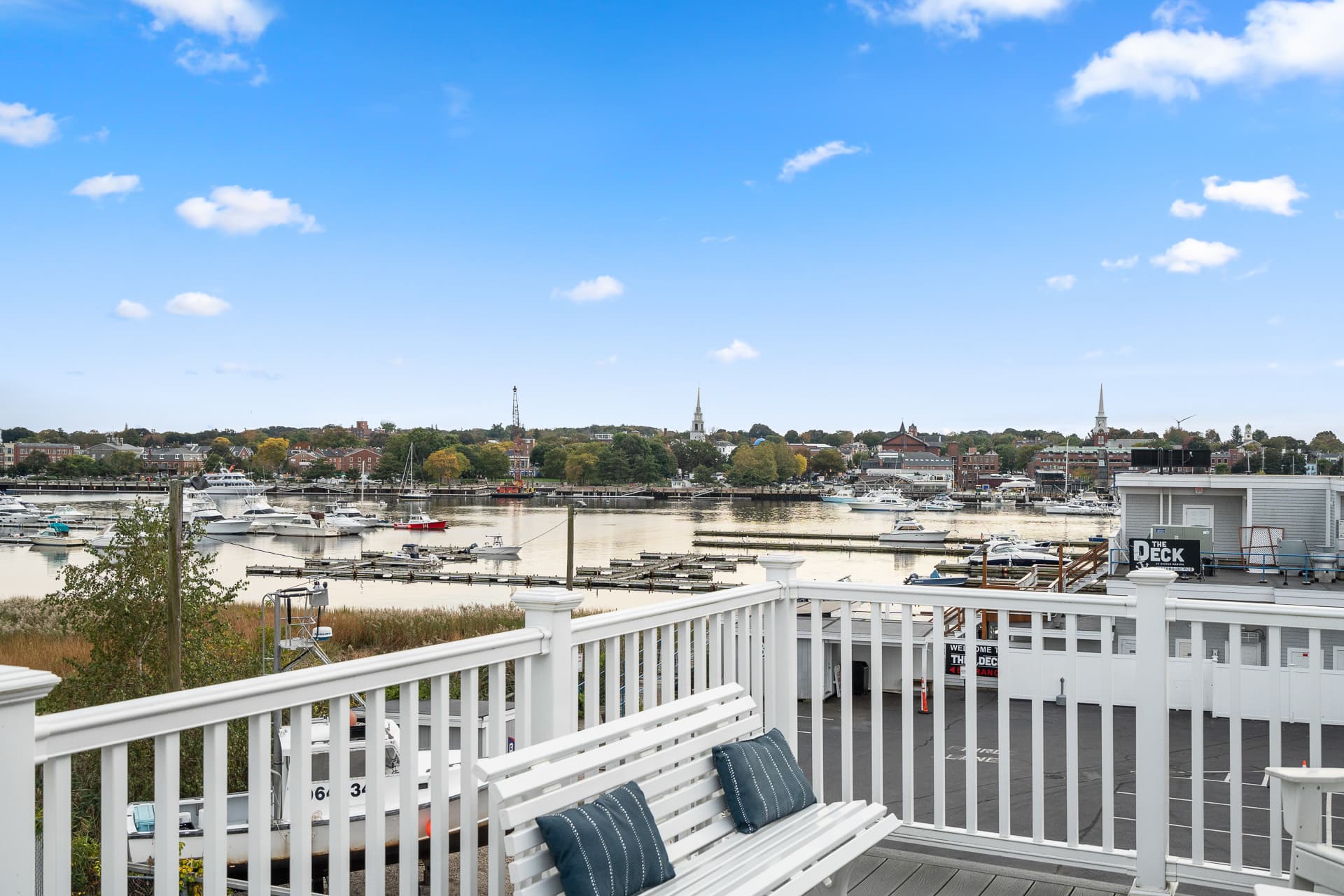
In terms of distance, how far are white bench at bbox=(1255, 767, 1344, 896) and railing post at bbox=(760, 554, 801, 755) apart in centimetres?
169

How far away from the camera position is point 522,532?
55656 mm

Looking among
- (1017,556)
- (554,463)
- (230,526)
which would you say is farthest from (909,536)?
(554,463)

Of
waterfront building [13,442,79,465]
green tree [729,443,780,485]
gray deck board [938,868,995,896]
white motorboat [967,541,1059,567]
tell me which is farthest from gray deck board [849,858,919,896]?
waterfront building [13,442,79,465]

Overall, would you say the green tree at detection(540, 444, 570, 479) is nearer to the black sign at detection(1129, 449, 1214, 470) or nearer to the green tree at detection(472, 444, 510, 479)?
the green tree at detection(472, 444, 510, 479)

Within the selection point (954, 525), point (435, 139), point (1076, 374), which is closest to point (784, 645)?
point (954, 525)

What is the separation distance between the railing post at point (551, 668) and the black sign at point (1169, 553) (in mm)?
19482

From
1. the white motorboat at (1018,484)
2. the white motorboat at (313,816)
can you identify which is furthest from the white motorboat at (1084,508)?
the white motorboat at (313,816)

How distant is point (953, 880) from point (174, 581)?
435 inches

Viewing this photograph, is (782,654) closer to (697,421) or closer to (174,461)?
(174,461)

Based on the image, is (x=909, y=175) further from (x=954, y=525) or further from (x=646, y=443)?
(x=646, y=443)

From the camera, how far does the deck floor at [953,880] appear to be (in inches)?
131

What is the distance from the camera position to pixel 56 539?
4606cm

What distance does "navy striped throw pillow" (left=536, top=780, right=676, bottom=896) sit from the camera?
2.13 m

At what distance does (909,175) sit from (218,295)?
219 feet
